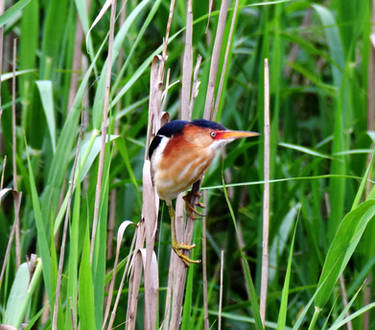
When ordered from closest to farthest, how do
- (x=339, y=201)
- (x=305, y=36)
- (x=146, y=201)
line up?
(x=146, y=201) → (x=339, y=201) → (x=305, y=36)

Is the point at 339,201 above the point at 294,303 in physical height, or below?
above

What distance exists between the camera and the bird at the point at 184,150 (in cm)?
102

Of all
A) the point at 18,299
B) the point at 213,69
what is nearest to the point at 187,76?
the point at 213,69

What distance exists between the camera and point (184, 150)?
105cm

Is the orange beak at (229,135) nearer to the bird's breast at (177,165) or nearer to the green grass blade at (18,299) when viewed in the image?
the bird's breast at (177,165)

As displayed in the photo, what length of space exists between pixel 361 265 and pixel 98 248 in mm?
775

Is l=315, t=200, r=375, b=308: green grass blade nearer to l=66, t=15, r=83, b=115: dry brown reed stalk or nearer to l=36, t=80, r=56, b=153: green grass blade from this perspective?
l=36, t=80, r=56, b=153: green grass blade

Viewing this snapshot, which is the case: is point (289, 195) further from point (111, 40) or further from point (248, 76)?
point (111, 40)

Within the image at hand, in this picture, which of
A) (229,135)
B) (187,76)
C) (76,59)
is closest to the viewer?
(229,135)

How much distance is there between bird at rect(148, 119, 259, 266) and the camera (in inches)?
40.3

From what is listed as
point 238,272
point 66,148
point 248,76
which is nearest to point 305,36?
point 248,76

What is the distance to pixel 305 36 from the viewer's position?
8.40 feet

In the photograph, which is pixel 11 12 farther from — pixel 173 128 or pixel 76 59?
pixel 76 59

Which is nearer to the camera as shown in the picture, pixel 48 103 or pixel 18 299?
pixel 18 299
